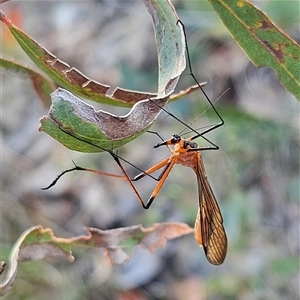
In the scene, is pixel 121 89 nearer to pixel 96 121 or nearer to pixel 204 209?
pixel 96 121

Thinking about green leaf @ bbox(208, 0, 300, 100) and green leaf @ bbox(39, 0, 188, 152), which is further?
green leaf @ bbox(208, 0, 300, 100)

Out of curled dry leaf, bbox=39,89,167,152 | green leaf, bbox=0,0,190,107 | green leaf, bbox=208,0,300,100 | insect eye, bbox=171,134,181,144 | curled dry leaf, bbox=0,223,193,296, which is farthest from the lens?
insect eye, bbox=171,134,181,144

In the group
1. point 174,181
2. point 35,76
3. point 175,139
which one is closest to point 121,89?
point 35,76

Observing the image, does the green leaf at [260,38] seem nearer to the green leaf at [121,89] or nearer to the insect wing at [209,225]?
the green leaf at [121,89]

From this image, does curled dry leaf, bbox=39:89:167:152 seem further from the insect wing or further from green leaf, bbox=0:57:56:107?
the insect wing

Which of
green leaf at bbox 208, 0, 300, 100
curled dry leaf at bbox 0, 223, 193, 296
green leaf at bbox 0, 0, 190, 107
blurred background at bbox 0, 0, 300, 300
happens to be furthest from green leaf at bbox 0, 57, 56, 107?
blurred background at bbox 0, 0, 300, 300

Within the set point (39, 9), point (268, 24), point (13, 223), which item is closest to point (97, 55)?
point (39, 9)
